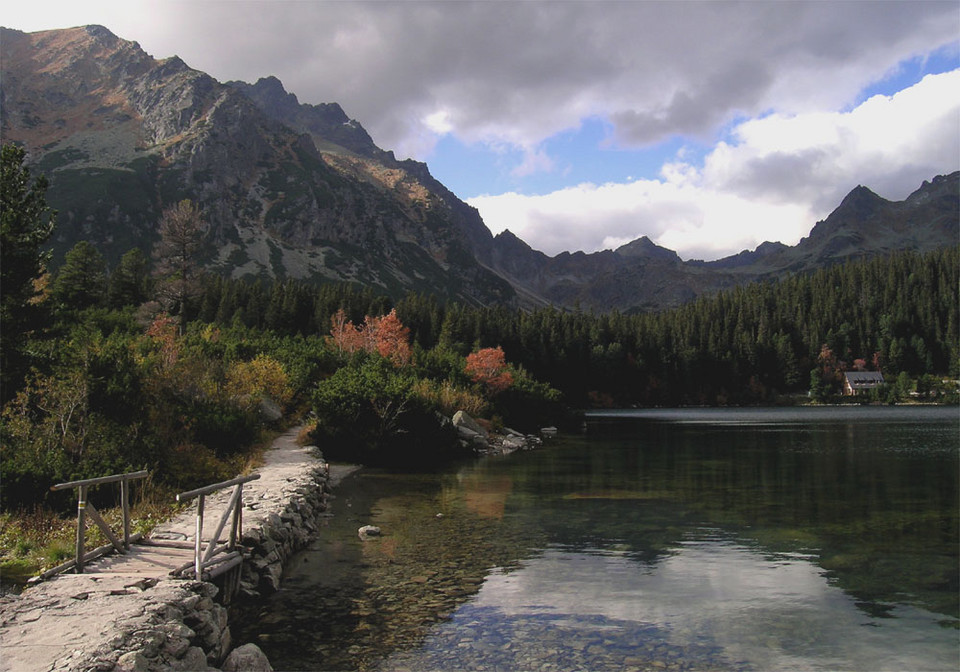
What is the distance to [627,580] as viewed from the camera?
16.2 meters

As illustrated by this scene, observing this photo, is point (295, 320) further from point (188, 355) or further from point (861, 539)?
point (861, 539)

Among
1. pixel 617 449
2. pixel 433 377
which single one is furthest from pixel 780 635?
pixel 433 377

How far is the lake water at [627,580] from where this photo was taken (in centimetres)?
1195

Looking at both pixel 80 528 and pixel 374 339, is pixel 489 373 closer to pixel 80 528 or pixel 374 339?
pixel 374 339

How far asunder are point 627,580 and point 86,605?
11.9m

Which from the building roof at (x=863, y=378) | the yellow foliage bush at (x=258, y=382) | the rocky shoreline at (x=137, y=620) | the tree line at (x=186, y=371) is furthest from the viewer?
the building roof at (x=863, y=378)

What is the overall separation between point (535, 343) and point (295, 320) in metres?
59.4

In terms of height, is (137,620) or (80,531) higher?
(80,531)

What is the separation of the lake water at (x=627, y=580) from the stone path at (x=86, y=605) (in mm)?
2385

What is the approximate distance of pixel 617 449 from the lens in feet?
174

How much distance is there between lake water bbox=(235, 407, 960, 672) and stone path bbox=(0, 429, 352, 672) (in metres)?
2.39

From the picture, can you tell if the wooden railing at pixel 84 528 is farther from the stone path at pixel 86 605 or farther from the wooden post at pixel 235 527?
the wooden post at pixel 235 527

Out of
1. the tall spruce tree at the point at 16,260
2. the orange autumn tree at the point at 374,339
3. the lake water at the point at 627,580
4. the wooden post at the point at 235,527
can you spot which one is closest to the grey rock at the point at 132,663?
the lake water at the point at 627,580

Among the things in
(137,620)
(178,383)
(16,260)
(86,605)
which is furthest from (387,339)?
(137,620)
